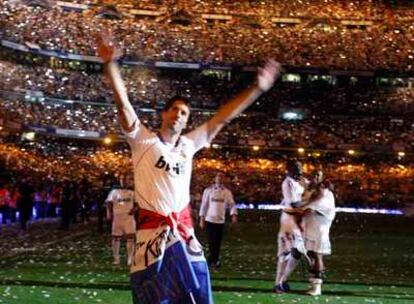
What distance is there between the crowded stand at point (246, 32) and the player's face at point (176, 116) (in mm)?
49755

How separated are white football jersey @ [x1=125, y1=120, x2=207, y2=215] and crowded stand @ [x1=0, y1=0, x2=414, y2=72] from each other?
1962 inches

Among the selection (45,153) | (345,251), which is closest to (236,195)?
(45,153)

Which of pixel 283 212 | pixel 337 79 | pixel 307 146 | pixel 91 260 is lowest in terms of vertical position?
pixel 91 260

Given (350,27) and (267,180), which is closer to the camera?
(267,180)

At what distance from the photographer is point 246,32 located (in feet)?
200

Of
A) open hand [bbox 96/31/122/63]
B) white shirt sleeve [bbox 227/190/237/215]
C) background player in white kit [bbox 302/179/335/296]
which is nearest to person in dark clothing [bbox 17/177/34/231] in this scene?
white shirt sleeve [bbox 227/190/237/215]

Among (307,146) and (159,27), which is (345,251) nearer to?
(307,146)

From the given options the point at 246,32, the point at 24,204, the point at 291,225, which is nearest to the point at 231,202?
the point at 291,225

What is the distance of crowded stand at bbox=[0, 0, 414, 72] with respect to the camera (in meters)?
56.8

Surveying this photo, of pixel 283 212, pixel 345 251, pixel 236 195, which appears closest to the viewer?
pixel 283 212

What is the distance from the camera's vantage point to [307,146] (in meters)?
56.0

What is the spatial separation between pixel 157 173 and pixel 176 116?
41 cm

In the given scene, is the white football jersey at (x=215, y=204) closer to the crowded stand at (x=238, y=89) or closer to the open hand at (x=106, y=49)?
the open hand at (x=106, y=49)

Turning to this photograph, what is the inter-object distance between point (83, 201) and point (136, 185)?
3422cm
